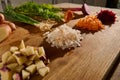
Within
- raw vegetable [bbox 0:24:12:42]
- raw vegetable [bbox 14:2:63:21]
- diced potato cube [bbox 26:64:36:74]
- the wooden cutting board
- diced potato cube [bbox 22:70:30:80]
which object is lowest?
the wooden cutting board

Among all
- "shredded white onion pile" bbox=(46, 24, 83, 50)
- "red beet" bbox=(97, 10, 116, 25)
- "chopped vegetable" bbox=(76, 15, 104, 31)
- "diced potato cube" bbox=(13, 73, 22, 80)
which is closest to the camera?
"diced potato cube" bbox=(13, 73, 22, 80)

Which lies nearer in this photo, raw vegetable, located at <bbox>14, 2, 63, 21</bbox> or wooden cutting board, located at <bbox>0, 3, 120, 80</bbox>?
wooden cutting board, located at <bbox>0, 3, 120, 80</bbox>

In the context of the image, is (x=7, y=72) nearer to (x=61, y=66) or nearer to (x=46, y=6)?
(x=61, y=66)

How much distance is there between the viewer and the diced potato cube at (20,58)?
29.9 inches

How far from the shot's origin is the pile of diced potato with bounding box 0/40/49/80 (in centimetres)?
74

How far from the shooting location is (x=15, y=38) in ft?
3.64

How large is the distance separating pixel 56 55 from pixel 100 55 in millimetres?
200

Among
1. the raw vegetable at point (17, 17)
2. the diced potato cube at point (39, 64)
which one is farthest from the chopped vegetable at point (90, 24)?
the diced potato cube at point (39, 64)

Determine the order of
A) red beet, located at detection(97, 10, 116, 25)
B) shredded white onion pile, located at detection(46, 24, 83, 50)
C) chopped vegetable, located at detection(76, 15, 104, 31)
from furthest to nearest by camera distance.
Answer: red beet, located at detection(97, 10, 116, 25)
chopped vegetable, located at detection(76, 15, 104, 31)
shredded white onion pile, located at detection(46, 24, 83, 50)

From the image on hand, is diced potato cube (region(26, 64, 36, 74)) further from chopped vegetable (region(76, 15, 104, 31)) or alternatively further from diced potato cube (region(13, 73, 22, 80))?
chopped vegetable (region(76, 15, 104, 31))

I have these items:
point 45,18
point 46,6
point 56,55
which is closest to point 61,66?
point 56,55

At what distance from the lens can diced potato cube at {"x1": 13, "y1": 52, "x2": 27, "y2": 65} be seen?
0.76 meters

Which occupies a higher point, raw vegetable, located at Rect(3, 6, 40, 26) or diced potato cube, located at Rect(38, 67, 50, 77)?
raw vegetable, located at Rect(3, 6, 40, 26)

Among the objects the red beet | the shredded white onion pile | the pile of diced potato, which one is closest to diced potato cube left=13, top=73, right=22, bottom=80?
the pile of diced potato
